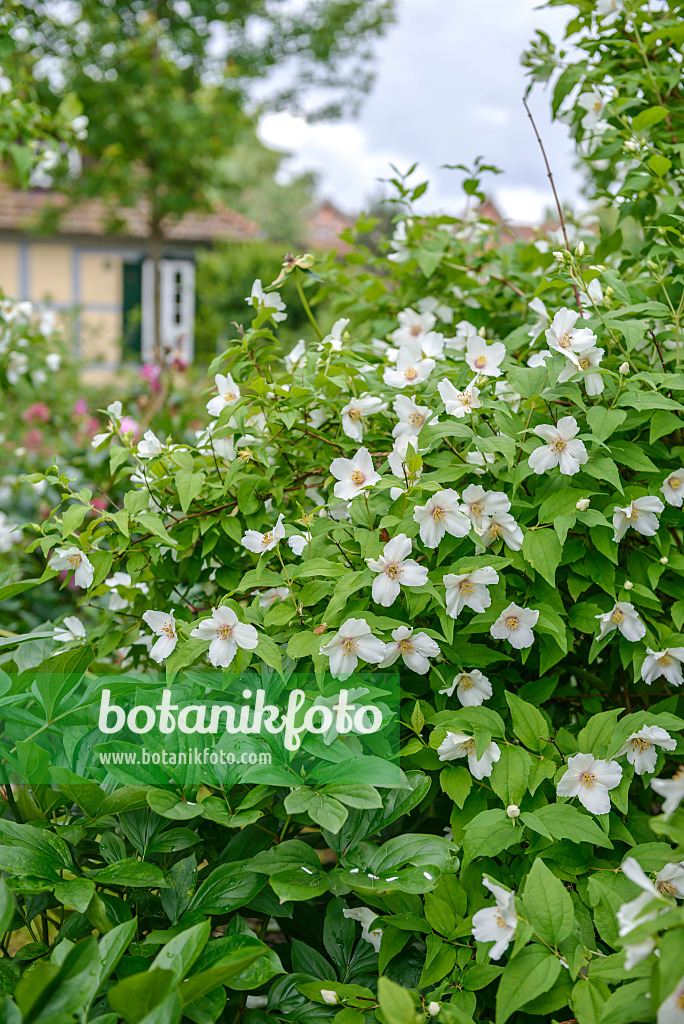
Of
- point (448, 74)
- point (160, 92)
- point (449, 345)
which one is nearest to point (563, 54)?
point (449, 345)

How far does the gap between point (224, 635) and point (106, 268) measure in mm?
12299

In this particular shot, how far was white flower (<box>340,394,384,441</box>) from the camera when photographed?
1.20m

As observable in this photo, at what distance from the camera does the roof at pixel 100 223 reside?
1117cm

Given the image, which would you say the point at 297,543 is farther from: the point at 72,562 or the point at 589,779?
the point at 589,779

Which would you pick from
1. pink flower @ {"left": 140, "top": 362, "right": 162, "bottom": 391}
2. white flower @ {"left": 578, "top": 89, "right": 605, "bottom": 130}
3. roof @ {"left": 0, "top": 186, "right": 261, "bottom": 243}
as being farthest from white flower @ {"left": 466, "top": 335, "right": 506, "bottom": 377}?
roof @ {"left": 0, "top": 186, "right": 261, "bottom": 243}

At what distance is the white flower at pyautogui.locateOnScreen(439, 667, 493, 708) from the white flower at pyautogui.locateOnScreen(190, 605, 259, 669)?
29 cm

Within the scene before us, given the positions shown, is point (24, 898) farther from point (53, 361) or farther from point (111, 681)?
point (53, 361)

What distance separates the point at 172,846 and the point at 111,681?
0.25 metres

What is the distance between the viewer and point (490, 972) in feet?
3.01

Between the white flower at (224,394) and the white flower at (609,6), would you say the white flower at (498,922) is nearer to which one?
the white flower at (224,394)

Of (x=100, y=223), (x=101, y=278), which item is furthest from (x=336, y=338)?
(x=101, y=278)

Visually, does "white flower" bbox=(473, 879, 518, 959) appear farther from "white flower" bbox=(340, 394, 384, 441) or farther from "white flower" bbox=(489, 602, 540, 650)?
"white flower" bbox=(340, 394, 384, 441)

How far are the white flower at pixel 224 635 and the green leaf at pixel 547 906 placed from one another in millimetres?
439

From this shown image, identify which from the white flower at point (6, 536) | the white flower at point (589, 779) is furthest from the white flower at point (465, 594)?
the white flower at point (6, 536)
